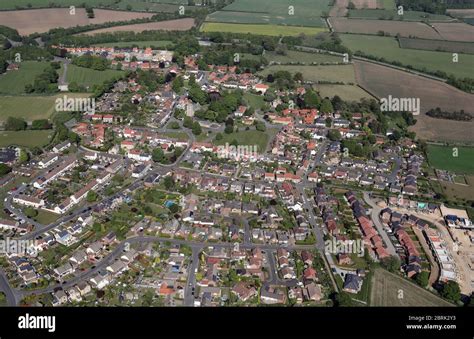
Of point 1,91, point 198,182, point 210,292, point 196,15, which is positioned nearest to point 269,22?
point 196,15

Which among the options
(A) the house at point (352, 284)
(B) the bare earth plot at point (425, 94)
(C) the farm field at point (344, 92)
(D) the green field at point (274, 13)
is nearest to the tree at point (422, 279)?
(A) the house at point (352, 284)

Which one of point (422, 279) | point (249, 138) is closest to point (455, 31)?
point (249, 138)

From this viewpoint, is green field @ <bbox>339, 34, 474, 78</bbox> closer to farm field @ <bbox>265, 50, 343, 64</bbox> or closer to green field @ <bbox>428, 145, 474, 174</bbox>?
farm field @ <bbox>265, 50, 343, 64</bbox>

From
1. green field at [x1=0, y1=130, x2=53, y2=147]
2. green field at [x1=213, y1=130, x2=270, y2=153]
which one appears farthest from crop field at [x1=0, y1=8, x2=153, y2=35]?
green field at [x1=213, y1=130, x2=270, y2=153]

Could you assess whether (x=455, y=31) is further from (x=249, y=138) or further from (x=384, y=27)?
(x=249, y=138)

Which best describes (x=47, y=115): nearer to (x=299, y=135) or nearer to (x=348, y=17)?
(x=299, y=135)

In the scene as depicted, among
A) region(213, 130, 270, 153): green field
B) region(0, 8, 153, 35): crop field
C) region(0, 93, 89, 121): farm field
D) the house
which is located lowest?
the house
